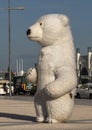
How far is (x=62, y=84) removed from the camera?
10125 millimetres

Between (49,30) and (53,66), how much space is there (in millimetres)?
870

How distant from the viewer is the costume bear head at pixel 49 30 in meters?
10.9

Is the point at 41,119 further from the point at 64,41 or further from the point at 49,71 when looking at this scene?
the point at 64,41

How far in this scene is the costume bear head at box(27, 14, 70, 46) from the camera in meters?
10.9

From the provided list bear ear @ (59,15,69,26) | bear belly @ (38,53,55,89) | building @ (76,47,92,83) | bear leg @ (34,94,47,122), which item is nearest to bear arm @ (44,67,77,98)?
bear belly @ (38,53,55,89)

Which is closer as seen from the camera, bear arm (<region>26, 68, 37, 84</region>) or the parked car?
bear arm (<region>26, 68, 37, 84</region>)

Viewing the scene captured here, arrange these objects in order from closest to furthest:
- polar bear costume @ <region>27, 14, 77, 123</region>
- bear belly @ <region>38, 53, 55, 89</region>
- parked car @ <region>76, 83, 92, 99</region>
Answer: polar bear costume @ <region>27, 14, 77, 123</region>
bear belly @ <region>38, 53, 55, 89</region>
parked car @ <region>76, 83, 92, 99</region>

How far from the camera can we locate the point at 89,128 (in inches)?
379

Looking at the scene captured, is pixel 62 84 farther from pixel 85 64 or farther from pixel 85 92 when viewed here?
pixel 85 64

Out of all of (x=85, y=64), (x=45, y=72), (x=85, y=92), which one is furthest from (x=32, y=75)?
(x=85, y=64)

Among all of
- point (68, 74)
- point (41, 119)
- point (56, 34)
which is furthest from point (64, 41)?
point (41, 119)

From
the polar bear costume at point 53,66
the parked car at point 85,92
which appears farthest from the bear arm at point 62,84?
the parked car at point 85,92

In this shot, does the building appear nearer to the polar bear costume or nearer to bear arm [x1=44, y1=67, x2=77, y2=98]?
the polar bear costume

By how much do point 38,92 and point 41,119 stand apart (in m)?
0.65
